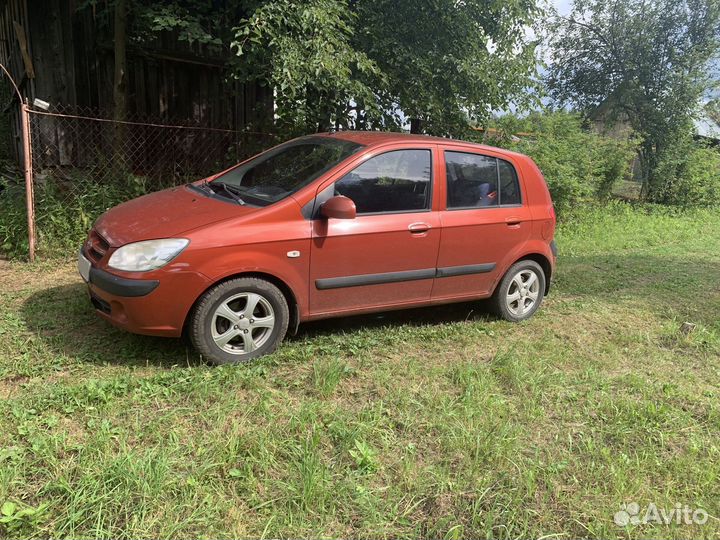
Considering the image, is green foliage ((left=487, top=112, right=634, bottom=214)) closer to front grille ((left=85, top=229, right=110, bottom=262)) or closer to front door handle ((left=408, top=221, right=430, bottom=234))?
front door handle ((left=408, top=221, right=430, bottom=234))

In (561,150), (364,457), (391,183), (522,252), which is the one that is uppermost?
(561,150)

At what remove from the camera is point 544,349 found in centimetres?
441

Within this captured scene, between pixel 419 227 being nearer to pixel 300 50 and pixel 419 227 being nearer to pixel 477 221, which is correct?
pixel 477 221

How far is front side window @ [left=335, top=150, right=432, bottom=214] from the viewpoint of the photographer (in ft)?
13.1

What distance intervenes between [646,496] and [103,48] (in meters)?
8.34

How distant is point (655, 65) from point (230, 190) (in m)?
15.3

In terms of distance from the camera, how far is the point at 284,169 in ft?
14.0

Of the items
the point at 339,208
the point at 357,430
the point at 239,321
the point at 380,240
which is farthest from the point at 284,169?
the point at 357,430

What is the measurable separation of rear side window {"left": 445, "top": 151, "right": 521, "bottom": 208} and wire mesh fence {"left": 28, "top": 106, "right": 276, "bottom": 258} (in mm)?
3406

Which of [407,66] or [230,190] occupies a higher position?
[407,66]

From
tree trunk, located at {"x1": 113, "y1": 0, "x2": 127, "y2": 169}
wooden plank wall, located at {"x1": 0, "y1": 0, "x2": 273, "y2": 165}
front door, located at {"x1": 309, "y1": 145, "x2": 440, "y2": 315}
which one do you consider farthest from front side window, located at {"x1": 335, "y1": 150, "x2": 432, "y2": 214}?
tree trunk, located at {"x1": 113, "y1": 0, "x2": 127, "y2": 169}

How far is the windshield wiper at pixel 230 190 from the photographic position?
155 inches

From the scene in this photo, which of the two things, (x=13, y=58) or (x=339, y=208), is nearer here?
(x=339, y=208)

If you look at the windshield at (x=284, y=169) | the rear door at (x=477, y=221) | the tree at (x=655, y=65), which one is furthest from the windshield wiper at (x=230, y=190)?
the tree at (x=655, y=65)
